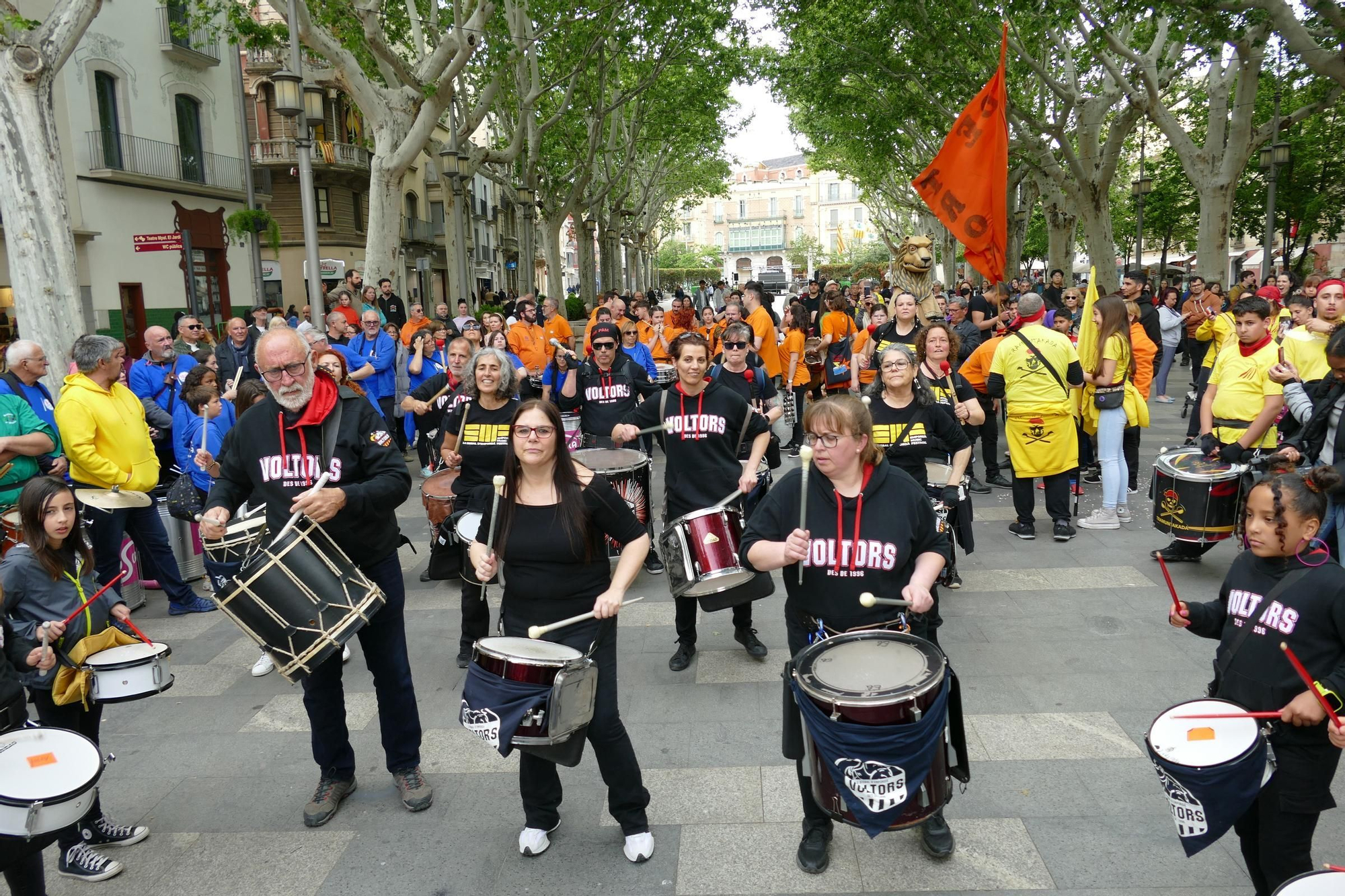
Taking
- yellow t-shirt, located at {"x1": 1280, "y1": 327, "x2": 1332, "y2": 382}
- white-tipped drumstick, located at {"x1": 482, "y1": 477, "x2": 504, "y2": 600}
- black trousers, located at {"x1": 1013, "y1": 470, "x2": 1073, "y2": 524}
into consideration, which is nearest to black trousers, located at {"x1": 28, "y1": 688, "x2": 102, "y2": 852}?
white-tipped drumstick, located at {"x1": 482, "y1": 477, "x2": 504, "y2": 600}

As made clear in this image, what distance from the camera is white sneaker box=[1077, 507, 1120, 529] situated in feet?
28.0

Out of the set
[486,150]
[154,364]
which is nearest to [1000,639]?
[154,364]

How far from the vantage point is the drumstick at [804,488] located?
350cm

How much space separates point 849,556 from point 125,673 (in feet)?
9.42

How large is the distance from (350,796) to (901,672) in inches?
104

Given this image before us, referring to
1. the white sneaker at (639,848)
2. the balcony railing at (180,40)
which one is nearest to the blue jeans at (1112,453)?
the white sneaker at (639,848)

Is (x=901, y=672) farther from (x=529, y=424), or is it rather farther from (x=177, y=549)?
(x=177, y=549)

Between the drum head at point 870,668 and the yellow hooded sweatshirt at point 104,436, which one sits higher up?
the yellow hooded sweatshirt at point 104,436

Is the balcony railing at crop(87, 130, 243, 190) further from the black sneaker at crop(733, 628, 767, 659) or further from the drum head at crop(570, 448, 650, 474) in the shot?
the black sneaker at crop(733, 628, 767, 659)

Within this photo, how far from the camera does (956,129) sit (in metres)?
10.1

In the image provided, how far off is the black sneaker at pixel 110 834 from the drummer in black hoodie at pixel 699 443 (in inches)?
111

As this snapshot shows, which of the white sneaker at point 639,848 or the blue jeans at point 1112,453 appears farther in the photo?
the blue jeans at point 1112,453

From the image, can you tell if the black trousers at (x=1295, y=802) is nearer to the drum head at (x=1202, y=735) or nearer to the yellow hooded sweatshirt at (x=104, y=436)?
the drum head at (x=1202, y=735)

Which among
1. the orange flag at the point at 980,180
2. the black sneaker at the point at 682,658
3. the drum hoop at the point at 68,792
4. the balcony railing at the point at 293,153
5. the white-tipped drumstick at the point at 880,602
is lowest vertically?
the black sneaker at the point at 682,658
